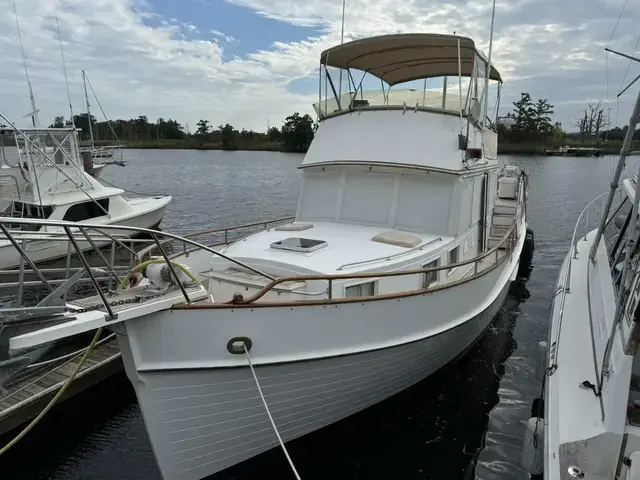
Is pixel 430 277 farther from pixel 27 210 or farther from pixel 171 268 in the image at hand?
pixel 27 210

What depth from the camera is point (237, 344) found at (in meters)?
4.94

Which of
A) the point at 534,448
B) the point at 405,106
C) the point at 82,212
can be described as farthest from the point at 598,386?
the point at 82,212

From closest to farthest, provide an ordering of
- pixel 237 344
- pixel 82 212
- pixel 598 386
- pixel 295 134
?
pixel 598 386, pixel 237 344, pixel 82 212, pixel 295 134

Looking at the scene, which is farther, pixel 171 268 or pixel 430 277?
pixel 430 277

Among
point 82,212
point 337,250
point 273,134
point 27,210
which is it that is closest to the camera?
point 337,250

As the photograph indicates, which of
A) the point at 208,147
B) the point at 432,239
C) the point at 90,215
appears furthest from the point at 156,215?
the point at 208,147

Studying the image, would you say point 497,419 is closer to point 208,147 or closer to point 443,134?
point 443,134

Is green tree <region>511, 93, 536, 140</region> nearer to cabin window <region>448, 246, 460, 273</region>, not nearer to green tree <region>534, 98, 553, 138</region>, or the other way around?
green tree <region>534, 98, 553, 138</region>

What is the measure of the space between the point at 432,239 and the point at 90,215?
13.6 m

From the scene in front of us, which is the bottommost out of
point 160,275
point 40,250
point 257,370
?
point 40,250

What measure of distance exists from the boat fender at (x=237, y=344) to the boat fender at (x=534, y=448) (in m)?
3.19

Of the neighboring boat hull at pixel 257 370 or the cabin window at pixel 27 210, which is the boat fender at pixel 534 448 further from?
the cabin window at pixel 27 210

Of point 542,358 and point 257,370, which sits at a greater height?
point 257,370

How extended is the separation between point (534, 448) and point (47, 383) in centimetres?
688
